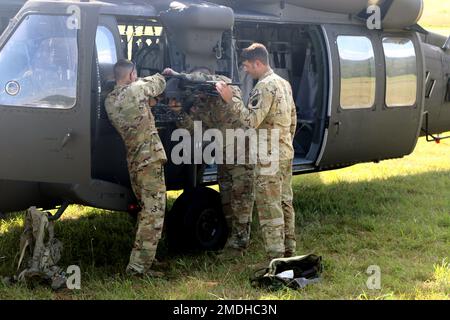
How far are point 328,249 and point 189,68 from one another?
83.9 inches

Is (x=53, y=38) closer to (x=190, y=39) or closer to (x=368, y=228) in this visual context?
(x=190, y=39)

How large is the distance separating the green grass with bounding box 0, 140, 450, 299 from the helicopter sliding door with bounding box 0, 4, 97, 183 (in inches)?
38.7

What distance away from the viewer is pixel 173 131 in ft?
20.4

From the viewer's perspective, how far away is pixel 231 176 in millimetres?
6570

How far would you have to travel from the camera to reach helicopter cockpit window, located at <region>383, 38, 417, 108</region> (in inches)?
316

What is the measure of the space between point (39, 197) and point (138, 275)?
3.33 ft

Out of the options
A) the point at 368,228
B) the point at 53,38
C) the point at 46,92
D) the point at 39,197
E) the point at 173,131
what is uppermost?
the point at 53,38

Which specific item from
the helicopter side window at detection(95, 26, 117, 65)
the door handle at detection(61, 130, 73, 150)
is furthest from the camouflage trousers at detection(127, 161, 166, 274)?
the helicopter side window at detection(95, 26, 117, 65)

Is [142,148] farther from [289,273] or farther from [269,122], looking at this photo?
[289,273]

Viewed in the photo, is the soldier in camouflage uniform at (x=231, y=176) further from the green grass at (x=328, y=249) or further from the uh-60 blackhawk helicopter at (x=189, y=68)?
the green grass at (x=328, y=249)

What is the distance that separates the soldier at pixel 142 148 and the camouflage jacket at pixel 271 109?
2.28 ft

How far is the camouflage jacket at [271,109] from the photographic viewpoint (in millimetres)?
5738

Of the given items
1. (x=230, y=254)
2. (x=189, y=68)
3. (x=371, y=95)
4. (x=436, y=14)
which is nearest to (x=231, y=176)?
(x=230, y=254)

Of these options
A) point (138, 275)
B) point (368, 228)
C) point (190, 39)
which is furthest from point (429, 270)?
point (190, 39)
